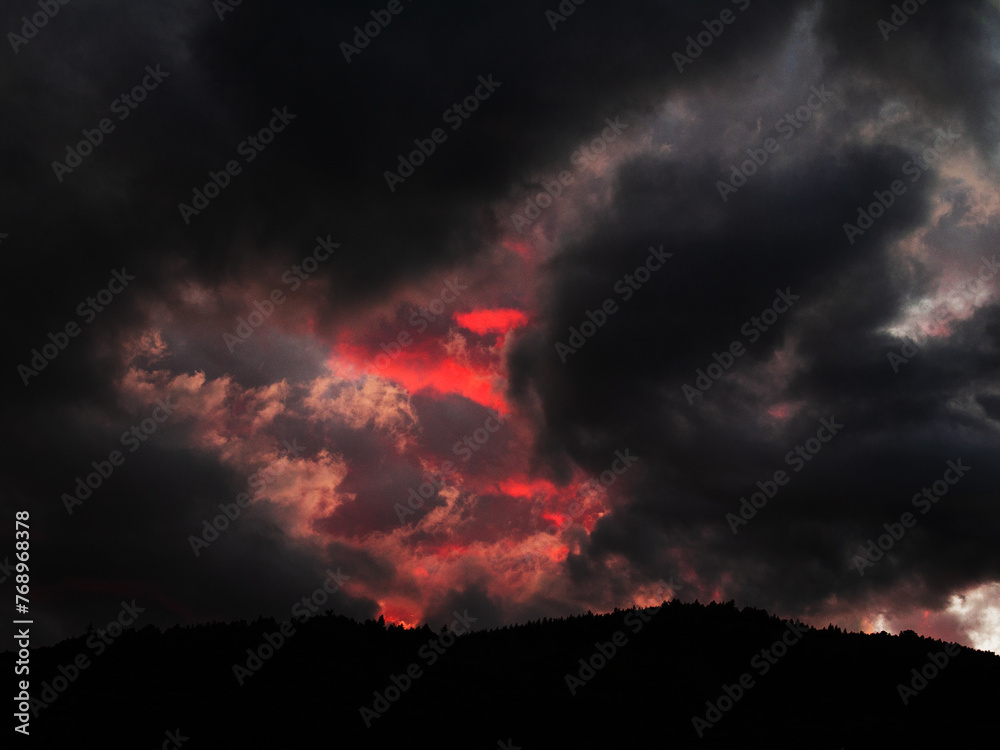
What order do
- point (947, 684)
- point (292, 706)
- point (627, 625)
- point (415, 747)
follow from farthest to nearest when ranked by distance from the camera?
point (627, 625), point (947, 684), point (292, 706), point (415, 747)

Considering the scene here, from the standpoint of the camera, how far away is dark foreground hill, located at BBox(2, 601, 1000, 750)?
1102 inches

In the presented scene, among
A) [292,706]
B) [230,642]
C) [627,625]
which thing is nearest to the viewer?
[292,706]

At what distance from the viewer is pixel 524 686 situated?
33188 millimetres

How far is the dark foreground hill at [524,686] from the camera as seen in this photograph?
91.9 ft

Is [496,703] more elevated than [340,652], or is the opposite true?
[340,652]

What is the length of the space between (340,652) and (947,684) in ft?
93.0

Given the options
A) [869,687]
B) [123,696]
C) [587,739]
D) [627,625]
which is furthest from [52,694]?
[869,687]

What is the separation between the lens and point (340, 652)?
36156 millimetres

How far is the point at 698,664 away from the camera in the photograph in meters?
36.4

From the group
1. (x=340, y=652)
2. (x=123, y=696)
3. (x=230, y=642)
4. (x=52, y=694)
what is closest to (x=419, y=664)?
(x=340, y=652)

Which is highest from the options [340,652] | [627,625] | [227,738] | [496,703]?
[627,625]

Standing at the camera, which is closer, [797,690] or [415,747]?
[415,747]

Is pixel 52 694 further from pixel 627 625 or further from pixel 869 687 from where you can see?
pixel 869 687

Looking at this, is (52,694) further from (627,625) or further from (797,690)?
(797,690)
